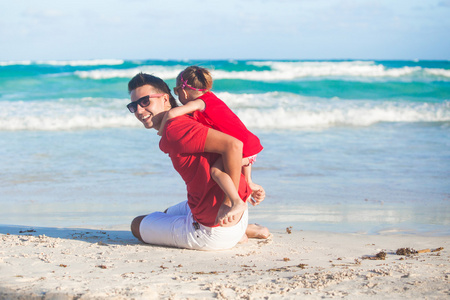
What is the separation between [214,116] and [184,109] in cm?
Result: 20

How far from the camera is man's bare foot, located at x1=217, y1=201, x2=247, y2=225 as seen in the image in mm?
3039

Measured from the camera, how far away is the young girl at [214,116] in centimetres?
301

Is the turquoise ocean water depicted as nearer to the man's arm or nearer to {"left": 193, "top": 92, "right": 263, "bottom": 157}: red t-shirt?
{"left": 193, "top": 92, "right": 263, "bottom": 157}: red t-shirt

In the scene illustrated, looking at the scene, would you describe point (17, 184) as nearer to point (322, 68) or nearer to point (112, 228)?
point (112, 228)

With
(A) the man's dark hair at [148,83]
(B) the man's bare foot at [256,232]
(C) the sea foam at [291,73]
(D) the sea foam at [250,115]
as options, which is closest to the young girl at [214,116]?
(A) the man's dark hair at [148,83]

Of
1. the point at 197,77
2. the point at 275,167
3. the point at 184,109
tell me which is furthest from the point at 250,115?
the point at 184,109

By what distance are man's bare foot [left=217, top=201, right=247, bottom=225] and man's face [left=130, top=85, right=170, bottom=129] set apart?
30.9 inches

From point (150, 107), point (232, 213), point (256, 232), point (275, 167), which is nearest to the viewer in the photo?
point (232, 213)

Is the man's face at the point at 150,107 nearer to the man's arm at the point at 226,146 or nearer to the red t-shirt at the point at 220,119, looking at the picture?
the red t-shirt at the point at 220,119

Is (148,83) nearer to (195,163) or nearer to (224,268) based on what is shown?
(195,163)

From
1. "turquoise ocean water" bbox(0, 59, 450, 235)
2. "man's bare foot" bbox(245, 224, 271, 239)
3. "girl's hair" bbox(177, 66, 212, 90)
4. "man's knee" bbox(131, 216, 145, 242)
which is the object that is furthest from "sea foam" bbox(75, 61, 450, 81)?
"girl's hair" bbox(177, 66, 212, 90)

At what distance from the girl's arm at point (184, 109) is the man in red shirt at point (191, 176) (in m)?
0.03

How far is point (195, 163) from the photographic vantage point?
3088 millimetres

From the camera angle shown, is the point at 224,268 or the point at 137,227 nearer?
the point at 224,268
